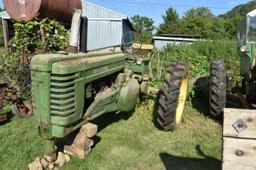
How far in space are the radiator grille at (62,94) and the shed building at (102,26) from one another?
15.9 m

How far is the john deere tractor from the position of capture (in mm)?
4281

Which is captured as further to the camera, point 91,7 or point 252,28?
point 91,7

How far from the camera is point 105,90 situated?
565 centimetres

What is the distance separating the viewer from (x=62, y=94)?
4328 mm

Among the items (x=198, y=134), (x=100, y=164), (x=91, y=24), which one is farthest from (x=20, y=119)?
(x=91, y=24)

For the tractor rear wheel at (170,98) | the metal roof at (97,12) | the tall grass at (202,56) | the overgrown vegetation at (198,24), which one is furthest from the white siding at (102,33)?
the overgrown vegetation at (198,24)

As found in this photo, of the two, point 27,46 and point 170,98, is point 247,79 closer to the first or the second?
point 170,98

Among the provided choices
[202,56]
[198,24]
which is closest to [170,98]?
[202,56]

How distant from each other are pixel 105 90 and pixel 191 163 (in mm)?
1639

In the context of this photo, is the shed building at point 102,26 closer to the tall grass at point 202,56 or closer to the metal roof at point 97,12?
the metal roof at point 97,12

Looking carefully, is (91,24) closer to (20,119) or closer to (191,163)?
(20,119)

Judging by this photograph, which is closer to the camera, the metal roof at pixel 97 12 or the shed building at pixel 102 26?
the shed building at pixel 102 26

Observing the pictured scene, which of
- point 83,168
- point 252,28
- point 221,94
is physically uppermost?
point 252,28

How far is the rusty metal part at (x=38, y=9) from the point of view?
25.7 feet
